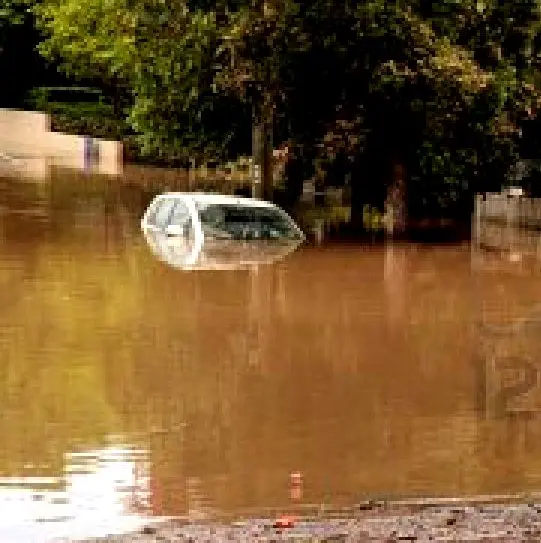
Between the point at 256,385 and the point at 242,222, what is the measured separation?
43.5ft

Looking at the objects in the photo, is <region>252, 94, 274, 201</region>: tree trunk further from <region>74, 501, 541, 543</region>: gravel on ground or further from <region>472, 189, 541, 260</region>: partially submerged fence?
<region>74, 501, 541, 543</region>: gravel on ground

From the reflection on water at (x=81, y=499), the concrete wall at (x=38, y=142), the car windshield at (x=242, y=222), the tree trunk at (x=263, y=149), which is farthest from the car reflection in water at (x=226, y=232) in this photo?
the concrete wall at (x=38, y=142)

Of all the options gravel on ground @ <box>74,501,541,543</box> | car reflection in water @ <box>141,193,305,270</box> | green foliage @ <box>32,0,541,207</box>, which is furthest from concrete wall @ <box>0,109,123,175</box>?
gravel on ground @ <box>74,501,541,543</box>

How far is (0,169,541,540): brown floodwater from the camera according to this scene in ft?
33.4

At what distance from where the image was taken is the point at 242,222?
1061 inches

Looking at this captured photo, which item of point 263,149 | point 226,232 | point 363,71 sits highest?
point 363,71

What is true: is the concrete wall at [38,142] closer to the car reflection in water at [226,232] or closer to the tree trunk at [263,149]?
the tree trunk at [263,149]

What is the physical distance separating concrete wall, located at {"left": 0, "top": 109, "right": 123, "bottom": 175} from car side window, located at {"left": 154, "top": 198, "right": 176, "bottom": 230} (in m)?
26.4

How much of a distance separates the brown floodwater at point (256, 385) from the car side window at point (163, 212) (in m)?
4.08

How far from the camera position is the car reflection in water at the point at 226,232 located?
2572 cm

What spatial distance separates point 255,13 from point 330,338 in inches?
465

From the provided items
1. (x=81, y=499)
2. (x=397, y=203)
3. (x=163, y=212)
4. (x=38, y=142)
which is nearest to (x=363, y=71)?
(x=397, y=203)

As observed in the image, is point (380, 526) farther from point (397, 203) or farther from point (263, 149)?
point (263, 149)

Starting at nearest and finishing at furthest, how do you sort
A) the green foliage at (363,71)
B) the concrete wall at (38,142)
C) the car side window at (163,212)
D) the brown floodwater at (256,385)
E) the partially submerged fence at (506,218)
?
the brown floodwater at (256,385) → the green foliage at (363,71) → the car side window at (163,212) → the partially submerged fence at (506,218) → the concrete wall at (38,142)
